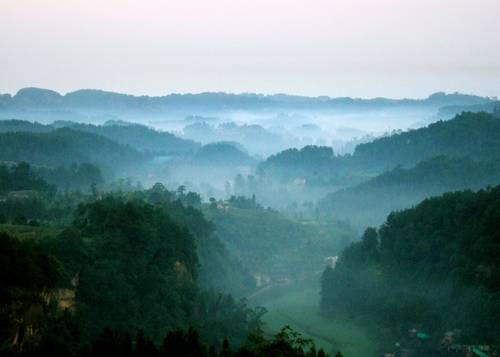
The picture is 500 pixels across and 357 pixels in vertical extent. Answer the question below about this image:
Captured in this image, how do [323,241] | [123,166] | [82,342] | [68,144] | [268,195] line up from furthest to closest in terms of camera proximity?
1. [123,166]
2. [268,195]
3. [68,144]
4. [323,241]
5. [82,342]

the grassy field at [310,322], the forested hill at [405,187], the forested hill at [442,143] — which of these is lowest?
the grassy field at [310,322]

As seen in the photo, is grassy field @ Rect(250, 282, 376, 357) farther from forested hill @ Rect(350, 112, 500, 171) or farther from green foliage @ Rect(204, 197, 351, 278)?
Answer: forested hill @ Rect(350, 112, 500, 171)

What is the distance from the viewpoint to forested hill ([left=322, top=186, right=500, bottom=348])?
2121 inches

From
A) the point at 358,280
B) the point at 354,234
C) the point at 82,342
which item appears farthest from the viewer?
the point at 354,234

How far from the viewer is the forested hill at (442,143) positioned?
5133 inches

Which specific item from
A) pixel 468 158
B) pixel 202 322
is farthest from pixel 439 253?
pixel 468 158

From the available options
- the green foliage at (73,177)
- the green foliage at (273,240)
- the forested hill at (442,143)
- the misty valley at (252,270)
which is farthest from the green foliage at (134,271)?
the forested hill at (442,143)

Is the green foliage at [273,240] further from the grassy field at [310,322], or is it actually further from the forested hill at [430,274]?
the forested hill at [430,274]

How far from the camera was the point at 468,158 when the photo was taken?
4628 inches

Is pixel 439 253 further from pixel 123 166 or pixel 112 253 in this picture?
pixel 123 166

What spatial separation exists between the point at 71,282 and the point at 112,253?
21.1ft

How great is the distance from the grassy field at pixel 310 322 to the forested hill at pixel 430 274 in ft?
5.76

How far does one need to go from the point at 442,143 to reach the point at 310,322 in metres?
83.0

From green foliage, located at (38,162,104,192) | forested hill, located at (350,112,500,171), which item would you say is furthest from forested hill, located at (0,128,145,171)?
forested hill, located at (350,112,500,171)
